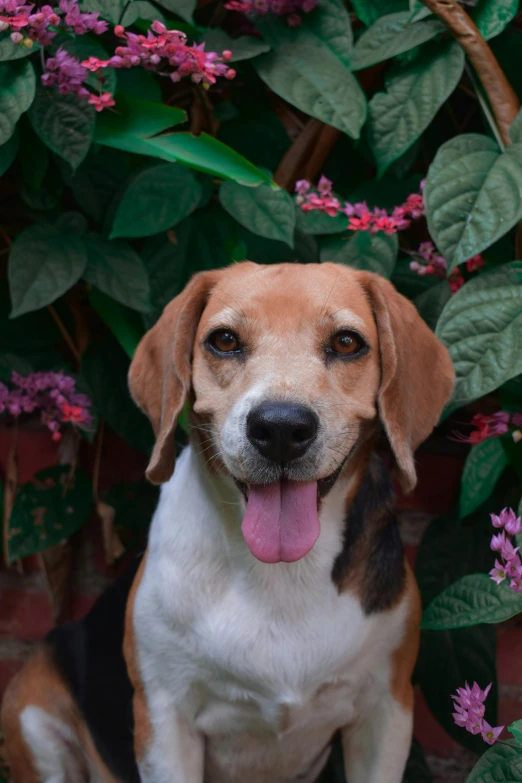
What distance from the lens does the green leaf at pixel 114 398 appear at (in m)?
2.66

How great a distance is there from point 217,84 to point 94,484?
49.6 inches

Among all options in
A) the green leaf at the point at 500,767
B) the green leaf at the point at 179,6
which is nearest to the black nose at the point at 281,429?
the green leaf at the point at 500,767

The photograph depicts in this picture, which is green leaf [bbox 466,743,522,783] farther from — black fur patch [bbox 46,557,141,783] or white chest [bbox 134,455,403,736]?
black fur patch [bbox 46,557,141,783]

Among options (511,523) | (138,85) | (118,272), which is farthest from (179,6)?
(511,523)

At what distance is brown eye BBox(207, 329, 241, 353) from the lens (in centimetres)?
192

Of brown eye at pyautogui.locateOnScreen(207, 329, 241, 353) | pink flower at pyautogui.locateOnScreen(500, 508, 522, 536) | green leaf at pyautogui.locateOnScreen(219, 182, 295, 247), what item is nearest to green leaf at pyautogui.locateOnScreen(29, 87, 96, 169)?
green leaf at pyautogui.locateOnScreen(219, 182, 295, 247)

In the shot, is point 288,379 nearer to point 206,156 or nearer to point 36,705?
point 206,156

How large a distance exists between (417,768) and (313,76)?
6.34ft

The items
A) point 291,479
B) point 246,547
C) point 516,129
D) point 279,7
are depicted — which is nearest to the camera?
point 291,479

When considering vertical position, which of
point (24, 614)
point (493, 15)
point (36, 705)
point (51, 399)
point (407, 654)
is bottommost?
point (24, 614)

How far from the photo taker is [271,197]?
236 centimetres

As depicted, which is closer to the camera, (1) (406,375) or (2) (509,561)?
(2) (509,561)

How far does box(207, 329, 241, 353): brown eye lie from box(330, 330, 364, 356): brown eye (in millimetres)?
199

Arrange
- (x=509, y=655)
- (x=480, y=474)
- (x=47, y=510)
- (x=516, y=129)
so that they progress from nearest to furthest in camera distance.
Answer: (x=516, y=129)
(x=480, y=474)
(x=509, y=655)
(x=47, y=510)
